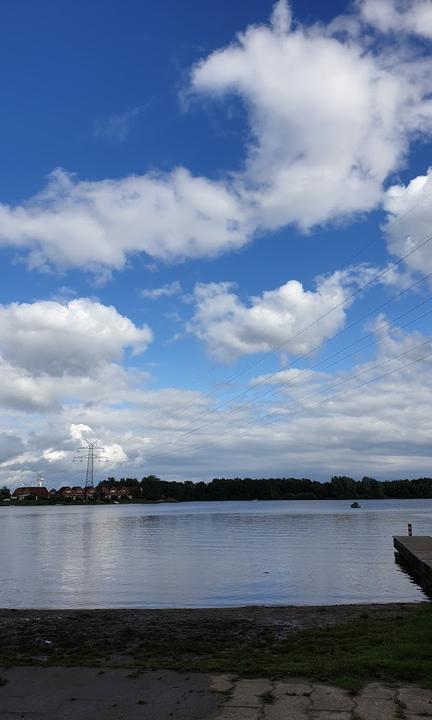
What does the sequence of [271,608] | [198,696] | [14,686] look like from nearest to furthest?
[198,696], [14,686], [271,608]

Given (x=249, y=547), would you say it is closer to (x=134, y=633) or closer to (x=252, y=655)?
(x=134, y=633)

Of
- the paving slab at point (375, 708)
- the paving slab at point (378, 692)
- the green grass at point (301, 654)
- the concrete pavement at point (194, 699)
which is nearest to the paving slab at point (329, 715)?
the concrete pavement at point (194, 699)

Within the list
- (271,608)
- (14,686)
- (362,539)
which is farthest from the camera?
(362,539)

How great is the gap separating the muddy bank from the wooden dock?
743 centimetres

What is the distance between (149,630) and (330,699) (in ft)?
31.1

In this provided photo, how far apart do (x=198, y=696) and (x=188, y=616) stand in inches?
457

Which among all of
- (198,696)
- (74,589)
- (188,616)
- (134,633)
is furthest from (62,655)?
(74,589)

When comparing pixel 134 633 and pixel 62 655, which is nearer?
pixel 62 655

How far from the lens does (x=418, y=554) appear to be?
33.0 metres

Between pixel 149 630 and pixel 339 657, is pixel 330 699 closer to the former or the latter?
pixel 339 657

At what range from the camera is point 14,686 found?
30.5 ft

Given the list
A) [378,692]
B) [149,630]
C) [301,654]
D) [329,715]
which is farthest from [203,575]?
[329,715]

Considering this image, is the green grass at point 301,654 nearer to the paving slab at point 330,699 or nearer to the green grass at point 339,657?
the green grass at point 339,657

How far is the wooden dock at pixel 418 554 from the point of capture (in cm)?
2802
